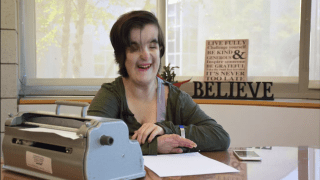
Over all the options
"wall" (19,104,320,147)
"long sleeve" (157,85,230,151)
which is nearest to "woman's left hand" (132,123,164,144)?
"long sleeve" (157,85,230,151)

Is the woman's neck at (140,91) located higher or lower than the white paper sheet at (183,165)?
higher

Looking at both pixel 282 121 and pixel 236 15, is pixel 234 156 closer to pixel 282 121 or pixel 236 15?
pixel 282 121

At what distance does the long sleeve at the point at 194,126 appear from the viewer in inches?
47.2

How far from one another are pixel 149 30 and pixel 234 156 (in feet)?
2.28

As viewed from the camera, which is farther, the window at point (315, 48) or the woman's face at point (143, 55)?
the window at point (315, 48)

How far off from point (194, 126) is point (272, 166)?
407 millimetres

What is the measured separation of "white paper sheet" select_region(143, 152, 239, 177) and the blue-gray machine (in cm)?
10

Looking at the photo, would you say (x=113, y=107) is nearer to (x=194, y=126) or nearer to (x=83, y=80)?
(x=194, y=126)

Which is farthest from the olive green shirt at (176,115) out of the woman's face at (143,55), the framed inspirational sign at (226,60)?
the framed inspirational sign at (226,60)

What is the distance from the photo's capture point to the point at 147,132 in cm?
113

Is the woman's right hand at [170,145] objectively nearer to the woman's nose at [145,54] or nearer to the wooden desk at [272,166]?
the wooden desk at [272,166]

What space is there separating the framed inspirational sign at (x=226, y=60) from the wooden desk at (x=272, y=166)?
57.6 inches

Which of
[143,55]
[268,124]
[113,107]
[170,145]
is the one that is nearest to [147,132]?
[170,145]

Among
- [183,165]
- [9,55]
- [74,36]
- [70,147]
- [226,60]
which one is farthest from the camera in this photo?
[74,36]
